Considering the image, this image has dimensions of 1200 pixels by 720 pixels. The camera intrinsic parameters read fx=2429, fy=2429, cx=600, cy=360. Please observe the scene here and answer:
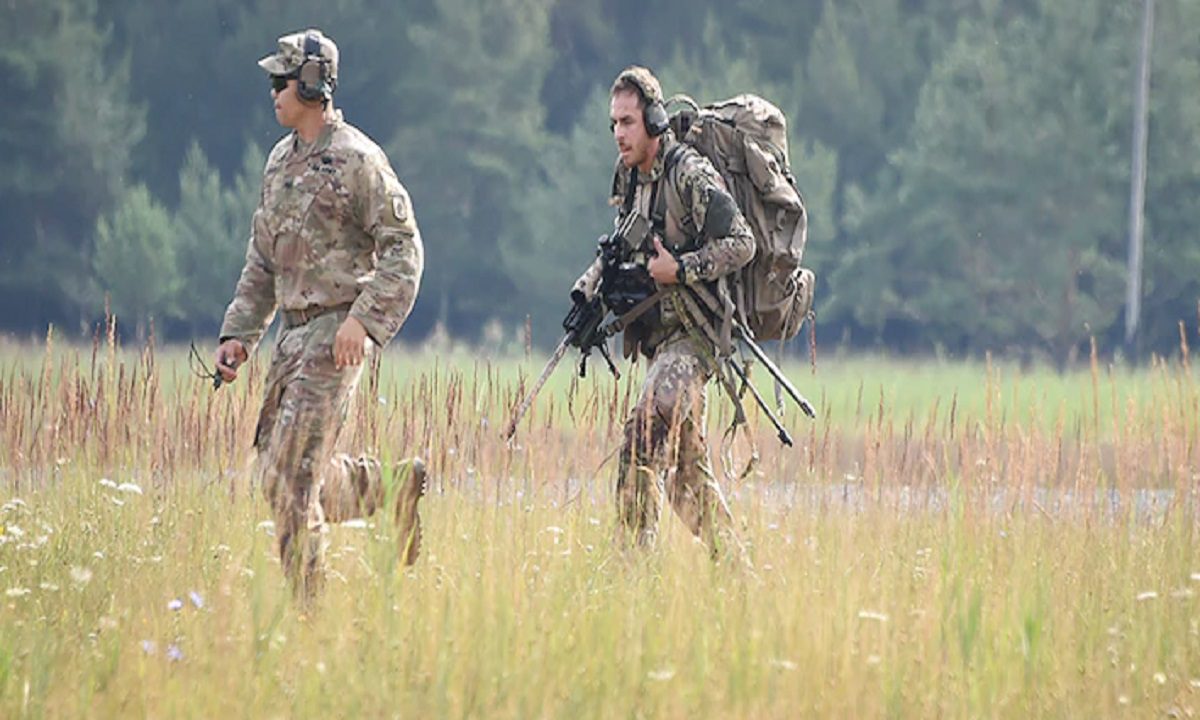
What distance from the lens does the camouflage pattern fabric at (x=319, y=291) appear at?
7.02 metres

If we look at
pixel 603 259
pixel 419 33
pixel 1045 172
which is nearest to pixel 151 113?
pixel 419 33

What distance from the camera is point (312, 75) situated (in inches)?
280

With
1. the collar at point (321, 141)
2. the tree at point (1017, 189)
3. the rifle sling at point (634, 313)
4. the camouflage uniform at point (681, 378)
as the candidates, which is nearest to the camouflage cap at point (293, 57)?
the collar at point (321, 141)

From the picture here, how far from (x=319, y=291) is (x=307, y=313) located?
0.10 meters

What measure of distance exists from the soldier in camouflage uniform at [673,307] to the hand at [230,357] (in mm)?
1177

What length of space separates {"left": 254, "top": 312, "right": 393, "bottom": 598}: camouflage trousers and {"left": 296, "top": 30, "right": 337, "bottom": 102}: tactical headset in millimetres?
647

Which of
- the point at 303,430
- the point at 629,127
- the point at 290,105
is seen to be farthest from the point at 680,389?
the point at 290,105

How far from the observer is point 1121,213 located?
4300cm

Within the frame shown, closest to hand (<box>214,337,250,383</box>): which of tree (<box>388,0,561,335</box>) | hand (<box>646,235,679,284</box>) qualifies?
hand (<box>646,235,679,284</box>)

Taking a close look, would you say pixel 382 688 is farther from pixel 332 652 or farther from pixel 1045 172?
pixel 1045 172

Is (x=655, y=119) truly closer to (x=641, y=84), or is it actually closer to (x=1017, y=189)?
(x=641, y=84)

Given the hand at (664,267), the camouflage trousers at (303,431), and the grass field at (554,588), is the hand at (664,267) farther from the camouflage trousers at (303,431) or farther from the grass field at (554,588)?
the camouflage trousers at (303,431)

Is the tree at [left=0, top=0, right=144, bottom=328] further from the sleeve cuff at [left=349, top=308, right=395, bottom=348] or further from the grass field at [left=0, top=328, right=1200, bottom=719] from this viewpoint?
the sleeve cuff at [left=349, top=308, right=395, bottom=348]

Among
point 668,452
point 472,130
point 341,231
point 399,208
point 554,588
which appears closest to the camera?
point 554,588
